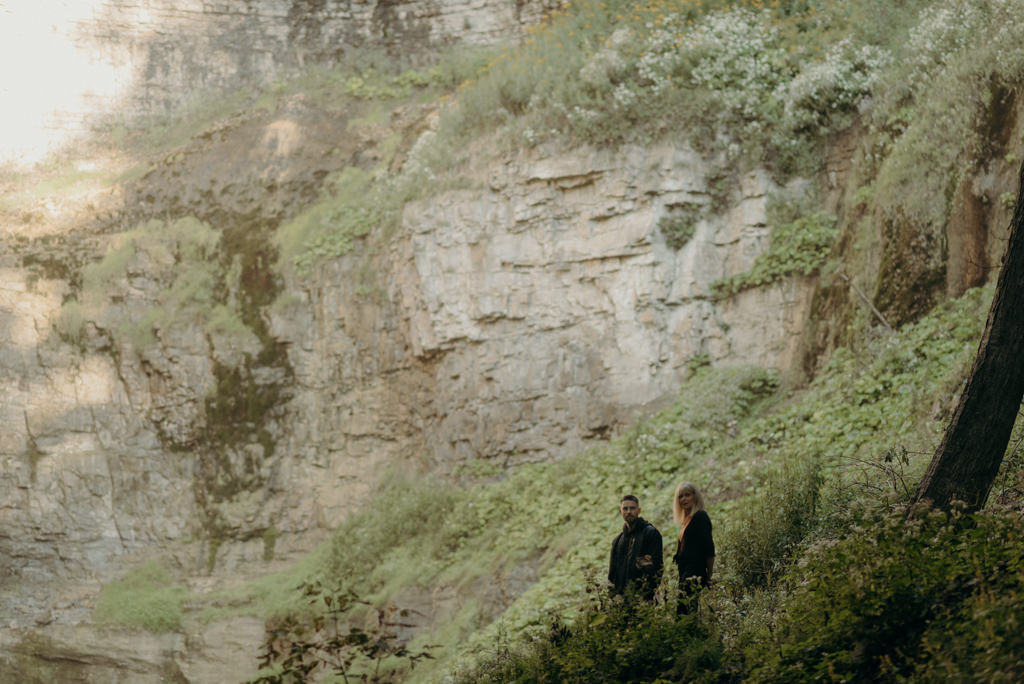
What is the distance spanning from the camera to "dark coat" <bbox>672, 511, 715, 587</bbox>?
588 cm

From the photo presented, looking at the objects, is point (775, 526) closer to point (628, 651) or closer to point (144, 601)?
point (628, 651)

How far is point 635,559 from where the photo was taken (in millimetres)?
6035

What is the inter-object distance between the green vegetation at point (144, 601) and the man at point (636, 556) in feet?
23.6

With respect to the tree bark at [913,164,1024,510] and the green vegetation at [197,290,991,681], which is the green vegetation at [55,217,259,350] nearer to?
the green vegetation at [197,290,991,681]

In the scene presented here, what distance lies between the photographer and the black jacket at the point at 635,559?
5930mm

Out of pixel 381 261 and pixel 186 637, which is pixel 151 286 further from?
pixel 186 637

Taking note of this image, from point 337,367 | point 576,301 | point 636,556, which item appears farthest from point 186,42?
point 636,556

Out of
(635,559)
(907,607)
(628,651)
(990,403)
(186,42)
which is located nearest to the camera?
(907,607)

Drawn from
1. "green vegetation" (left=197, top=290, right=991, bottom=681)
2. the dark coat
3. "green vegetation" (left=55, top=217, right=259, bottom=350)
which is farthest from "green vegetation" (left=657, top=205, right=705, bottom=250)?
the dark coat

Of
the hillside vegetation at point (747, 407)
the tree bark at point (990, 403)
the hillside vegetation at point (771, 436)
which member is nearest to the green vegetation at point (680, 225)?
the hillside vegetation at point (747, 407)

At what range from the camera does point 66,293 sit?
13.6 m

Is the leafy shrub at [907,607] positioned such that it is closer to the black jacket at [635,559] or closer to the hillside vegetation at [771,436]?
the hillside vegetation at [771,436]

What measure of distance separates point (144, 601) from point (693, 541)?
8.26 meters

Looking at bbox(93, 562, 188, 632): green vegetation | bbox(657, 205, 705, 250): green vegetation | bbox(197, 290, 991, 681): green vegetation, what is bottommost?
bbox(93, 562, 188, 632): green vegetation
